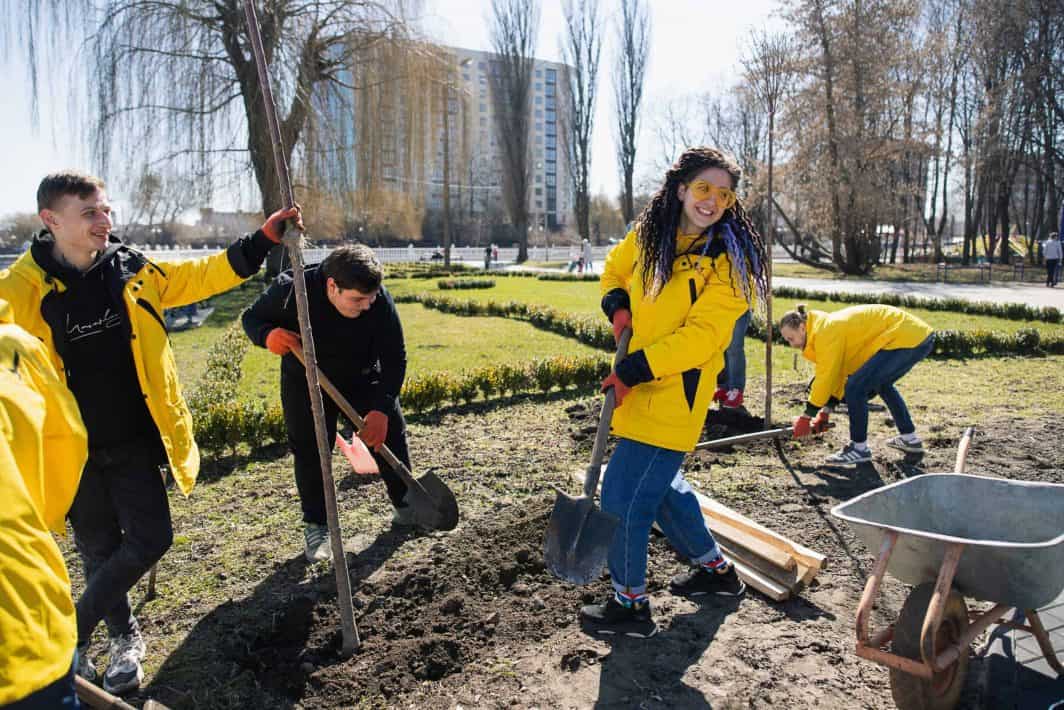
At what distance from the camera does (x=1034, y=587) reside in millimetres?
2057

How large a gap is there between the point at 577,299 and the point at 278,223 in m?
14.5

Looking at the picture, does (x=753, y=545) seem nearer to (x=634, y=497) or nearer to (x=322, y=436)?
(x=634, y=497)

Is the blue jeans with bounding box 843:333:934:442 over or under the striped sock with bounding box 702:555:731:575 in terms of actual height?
over

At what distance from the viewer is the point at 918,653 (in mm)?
2174

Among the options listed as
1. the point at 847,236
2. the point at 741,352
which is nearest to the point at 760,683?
the point at 741,352

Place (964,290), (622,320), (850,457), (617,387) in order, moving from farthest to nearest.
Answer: (964,290), (850,457), (622,320), (617,387)

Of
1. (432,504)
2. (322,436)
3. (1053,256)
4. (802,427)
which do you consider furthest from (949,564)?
(1053,256)

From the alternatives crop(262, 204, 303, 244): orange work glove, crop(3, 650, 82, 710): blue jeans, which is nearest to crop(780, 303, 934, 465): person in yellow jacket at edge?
crop(262, 204, 303, 244): orange work glove

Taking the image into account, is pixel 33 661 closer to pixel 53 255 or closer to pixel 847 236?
pixel 53 255

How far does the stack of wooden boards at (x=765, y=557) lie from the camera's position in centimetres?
306

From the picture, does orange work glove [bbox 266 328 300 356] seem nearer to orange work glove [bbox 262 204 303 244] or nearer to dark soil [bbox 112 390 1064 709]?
orange work glove [bbox 262 204 303 244]

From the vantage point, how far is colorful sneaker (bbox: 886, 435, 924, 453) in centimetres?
501

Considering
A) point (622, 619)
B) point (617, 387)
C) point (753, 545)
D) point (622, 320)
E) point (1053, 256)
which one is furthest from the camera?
point (1053, 256)

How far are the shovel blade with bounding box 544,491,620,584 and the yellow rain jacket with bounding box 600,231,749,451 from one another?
328mm
